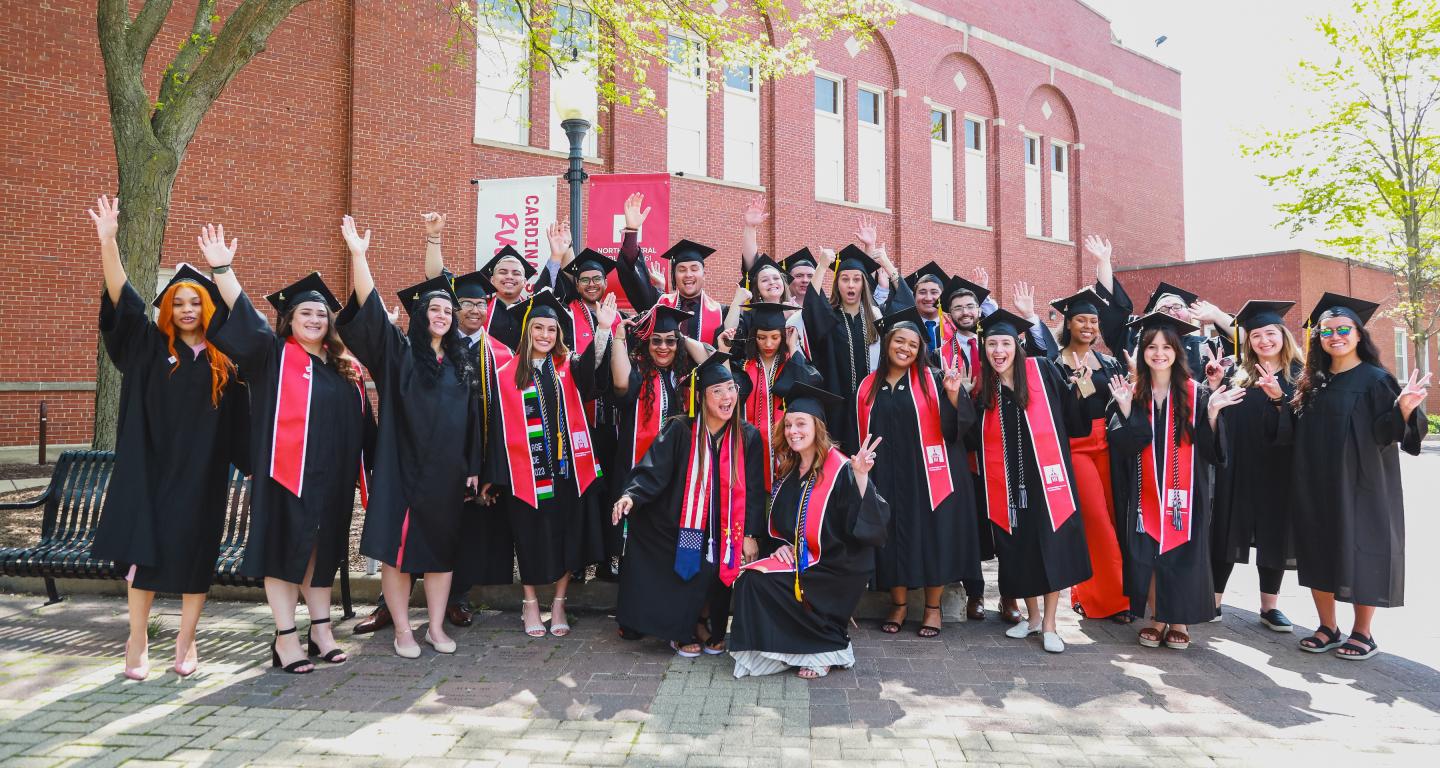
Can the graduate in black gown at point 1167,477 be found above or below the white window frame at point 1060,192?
below

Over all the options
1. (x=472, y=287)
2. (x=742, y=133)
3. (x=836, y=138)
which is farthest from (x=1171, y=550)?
(x=836, y=138)

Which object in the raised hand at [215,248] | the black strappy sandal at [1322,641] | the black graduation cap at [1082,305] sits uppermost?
the raised hand at [215,248]

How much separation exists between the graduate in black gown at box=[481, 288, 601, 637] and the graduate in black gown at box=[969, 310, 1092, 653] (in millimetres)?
2344

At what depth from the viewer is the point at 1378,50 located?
2167cm

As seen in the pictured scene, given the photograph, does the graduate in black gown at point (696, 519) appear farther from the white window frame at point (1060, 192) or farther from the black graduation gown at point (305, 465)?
the white window frame at point (1060, 192)

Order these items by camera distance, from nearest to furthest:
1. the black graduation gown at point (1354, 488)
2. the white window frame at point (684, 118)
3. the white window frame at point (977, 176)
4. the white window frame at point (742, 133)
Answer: the black graduation gown at point (1354, 488) < the white window frame at point (684, 118) < the white window frame at point (742, 133) < the white window frame at point (977, 176)

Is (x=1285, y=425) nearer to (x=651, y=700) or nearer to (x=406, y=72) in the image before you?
(x=651, y=700)

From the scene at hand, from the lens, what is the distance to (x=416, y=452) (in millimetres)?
4590

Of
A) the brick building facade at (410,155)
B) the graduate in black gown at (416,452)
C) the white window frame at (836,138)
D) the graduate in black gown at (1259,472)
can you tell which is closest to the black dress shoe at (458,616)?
the graduate in black gown at (416,452)

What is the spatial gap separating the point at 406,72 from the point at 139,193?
723 cm

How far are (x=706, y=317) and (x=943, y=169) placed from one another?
680 inches

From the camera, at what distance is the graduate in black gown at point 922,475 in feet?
16.6

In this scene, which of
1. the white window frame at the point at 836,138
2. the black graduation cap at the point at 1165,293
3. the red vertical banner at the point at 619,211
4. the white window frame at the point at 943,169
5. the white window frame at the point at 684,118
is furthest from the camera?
the white window frame at the point at 943,169

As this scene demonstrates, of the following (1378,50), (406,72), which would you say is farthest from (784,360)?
(1378,50)
